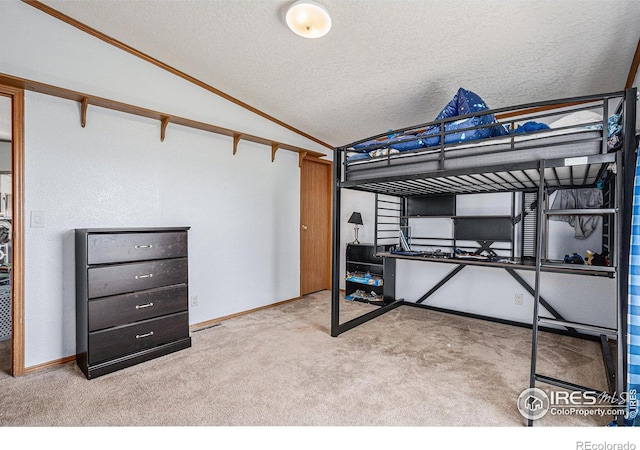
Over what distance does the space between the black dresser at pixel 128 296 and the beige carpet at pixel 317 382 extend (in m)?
0.13

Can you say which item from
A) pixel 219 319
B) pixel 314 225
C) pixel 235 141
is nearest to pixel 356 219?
pixel 314 225

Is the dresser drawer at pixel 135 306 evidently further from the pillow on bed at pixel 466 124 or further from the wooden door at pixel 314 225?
the pillow on bed at pixel 466 124

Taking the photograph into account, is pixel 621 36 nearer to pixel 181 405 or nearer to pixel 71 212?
pixel 181 405

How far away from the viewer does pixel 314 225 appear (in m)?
4.63

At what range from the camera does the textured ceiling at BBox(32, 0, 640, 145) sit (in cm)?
194

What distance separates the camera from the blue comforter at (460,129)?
2096 mm

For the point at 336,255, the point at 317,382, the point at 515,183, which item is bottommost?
the point at 317,382

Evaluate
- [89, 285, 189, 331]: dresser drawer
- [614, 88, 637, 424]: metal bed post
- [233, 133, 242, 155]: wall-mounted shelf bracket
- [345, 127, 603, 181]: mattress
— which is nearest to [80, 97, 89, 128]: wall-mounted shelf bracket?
[233, 133, 242, 155]: wall-mounted shelf bracket

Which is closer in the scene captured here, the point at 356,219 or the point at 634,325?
the point at 634,325

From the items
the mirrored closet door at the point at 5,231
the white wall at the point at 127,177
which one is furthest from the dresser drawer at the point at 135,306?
the mirrored closet door at the point at 5,231

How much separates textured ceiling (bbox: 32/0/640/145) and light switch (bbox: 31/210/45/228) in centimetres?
150

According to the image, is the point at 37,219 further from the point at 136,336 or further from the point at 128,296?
the point at 136,336

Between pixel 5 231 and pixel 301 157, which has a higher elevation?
pixel 301 157

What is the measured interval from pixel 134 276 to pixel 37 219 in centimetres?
79
